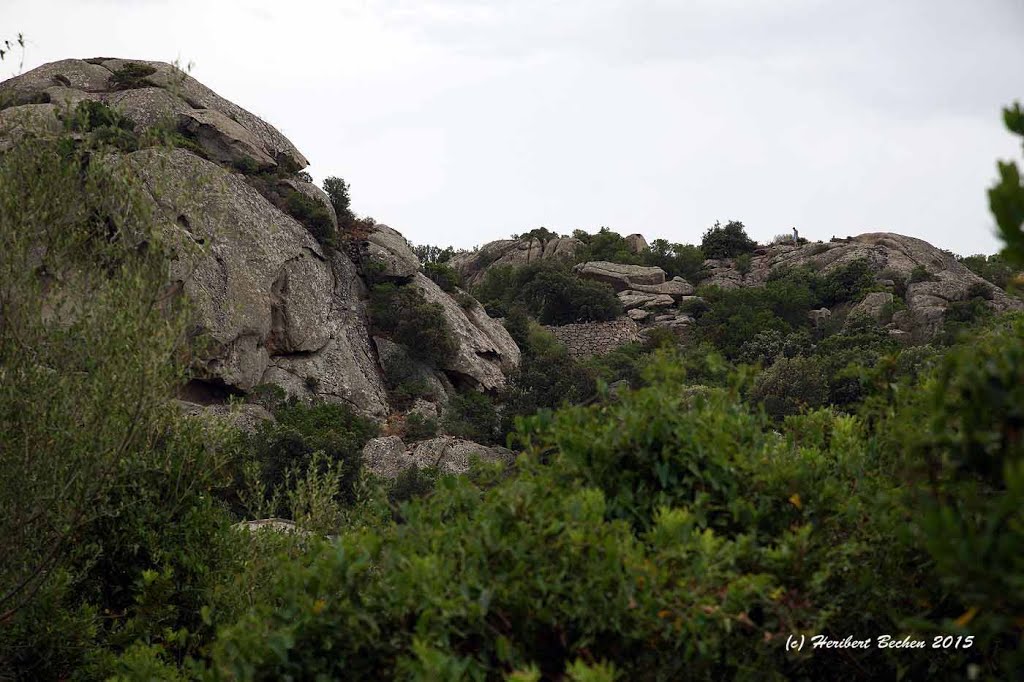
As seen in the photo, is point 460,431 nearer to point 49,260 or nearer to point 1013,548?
point 49,260

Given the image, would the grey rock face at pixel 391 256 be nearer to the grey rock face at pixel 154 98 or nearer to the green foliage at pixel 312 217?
the green foliage at pixel 312 217

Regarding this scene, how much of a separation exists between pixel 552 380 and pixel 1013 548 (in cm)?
3620

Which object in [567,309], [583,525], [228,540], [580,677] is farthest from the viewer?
[567,309]

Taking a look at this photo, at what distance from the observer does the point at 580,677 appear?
3.21 metres

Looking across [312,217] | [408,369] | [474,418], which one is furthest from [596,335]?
[312,217]

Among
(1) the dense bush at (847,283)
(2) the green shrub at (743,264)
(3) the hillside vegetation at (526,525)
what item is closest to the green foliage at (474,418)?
(3) the hillside vegetation at (526,525)

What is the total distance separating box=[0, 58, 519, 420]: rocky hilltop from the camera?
110 ft

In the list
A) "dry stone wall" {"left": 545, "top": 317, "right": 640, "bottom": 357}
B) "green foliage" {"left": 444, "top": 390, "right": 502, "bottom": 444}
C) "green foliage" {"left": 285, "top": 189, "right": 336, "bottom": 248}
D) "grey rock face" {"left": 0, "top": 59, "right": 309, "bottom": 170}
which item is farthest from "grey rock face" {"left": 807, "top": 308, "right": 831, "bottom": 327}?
"grey rock face" {"left": 0, "top": 59, "right": 309, "bottom": 170}

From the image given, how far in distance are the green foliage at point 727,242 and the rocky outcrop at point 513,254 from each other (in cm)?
1062

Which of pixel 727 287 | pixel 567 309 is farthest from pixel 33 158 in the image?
pixel 727 287

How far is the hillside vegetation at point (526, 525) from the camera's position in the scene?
12.0 feet

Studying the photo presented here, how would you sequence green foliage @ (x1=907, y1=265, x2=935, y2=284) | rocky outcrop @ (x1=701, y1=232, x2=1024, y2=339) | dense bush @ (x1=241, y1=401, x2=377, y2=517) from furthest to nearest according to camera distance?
green foliage @ (x1=907, y1=265, x2=935, y2=284), rocky outcrop @ (x1=701, y1=232, x2=1024, y2=339), dense bush @ (x1=241, y1=401, x2=377, y2=517)

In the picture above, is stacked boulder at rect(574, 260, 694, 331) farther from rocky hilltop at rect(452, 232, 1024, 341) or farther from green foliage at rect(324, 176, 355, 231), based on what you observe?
green foliage at rect(324, 176, 355, 231)

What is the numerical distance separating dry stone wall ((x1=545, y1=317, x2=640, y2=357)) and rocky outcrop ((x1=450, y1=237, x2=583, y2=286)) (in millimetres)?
14699
